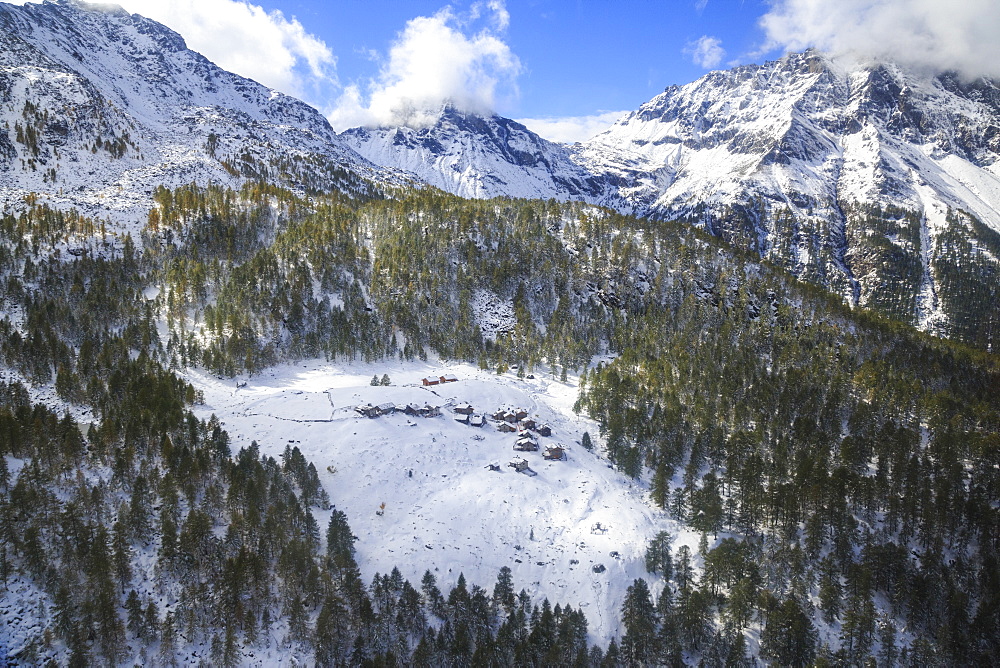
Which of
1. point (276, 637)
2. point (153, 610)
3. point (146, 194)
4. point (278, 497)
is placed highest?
point (146, 194)

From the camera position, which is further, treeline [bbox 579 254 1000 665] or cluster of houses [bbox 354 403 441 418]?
cluster of houses [bbox 354 403 441 418]

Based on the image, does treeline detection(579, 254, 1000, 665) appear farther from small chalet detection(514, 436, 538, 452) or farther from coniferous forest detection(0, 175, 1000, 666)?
small chalet detection(514, 436, 538, 452)

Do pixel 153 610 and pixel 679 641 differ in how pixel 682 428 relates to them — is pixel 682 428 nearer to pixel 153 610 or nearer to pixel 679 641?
pixel 679 641

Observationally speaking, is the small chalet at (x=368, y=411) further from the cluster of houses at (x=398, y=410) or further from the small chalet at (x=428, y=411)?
the small chalet at (x=428, y=411)

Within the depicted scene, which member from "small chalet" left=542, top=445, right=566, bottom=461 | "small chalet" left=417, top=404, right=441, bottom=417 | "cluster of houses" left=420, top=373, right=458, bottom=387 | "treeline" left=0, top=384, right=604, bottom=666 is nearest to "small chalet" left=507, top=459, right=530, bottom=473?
"small chalet" left=542, top=445, right=566, bottom=461

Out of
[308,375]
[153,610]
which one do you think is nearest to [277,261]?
[308,375]

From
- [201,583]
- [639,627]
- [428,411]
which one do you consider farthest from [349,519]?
[639,627]

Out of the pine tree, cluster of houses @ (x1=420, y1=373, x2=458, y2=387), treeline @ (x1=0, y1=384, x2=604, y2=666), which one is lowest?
the pine tree

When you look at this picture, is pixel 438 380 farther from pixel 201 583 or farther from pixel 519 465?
pixel 201 583
